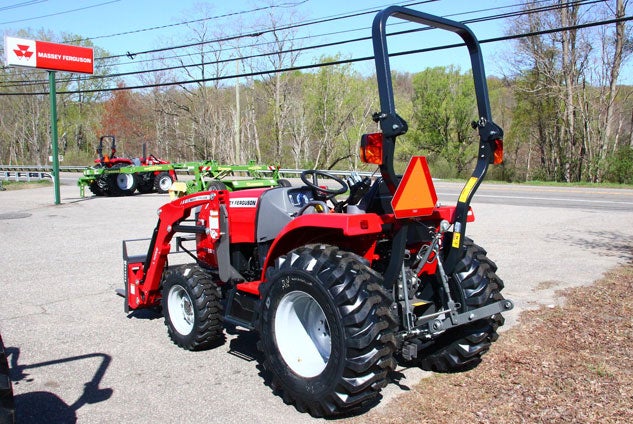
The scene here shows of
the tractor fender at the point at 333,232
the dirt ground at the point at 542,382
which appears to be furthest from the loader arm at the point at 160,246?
the dirt ground at the point at 542,382

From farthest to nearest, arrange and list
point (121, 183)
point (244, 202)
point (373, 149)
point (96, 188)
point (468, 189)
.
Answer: point (121, 183) → point (96, 188) → point (244, 202) → point (468, 189) → point (373, 149)

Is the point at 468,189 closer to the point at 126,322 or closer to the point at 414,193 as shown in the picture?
the point at 414,193

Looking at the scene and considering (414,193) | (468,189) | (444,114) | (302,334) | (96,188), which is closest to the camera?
(414,193)

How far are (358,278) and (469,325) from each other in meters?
1.25

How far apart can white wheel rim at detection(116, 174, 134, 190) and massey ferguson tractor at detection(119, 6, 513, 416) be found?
1779cm

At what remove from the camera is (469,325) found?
4102 millimetres

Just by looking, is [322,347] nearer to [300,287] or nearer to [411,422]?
[300,287]

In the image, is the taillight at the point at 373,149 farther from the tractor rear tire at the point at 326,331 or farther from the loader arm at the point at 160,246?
the loader arm at the point at 160,246

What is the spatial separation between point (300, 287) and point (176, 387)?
137 centimetres

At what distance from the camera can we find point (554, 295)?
659 centimetres

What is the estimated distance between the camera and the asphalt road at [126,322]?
3.84 metres

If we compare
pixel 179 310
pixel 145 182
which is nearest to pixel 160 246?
pixel 179 310

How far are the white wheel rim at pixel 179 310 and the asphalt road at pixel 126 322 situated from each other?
0.67 ft

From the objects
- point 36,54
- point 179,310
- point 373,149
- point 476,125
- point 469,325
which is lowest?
point 179,310
